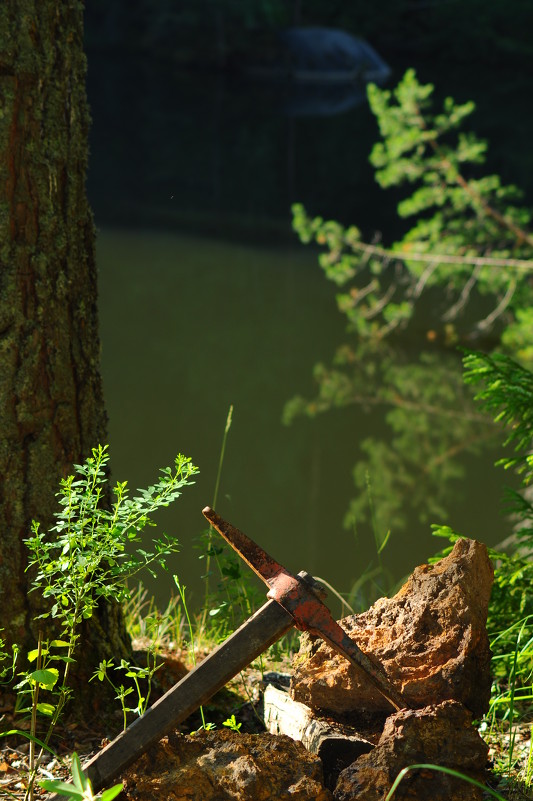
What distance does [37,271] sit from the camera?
81.0 inches

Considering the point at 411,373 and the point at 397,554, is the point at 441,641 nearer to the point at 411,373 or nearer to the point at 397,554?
the point at 397,554

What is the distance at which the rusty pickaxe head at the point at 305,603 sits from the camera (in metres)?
1.65

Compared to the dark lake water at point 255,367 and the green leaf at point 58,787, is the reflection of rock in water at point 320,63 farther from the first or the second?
the green leaf at point 58,787

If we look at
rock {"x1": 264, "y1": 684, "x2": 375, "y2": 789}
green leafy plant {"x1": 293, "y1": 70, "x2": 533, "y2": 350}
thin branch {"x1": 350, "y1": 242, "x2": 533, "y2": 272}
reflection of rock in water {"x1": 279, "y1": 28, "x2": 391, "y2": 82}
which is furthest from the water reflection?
reflection of rock in water {"x1": 279, "y1": 28, "x2": 391, "y2": 82}

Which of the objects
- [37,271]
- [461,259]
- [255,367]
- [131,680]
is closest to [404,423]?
[461,259]

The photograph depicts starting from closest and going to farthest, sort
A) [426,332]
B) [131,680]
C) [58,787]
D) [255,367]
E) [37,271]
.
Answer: [58,787], [37,271], [131,680], [255,367], [426,332]

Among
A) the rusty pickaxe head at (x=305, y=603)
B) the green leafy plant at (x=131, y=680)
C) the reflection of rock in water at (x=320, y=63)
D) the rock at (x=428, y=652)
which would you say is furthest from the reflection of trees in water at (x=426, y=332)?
the reflection of rock in water at (x=320, y=63)

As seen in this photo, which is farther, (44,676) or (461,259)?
(461,259)

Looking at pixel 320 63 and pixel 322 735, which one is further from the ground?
pixel 320 63

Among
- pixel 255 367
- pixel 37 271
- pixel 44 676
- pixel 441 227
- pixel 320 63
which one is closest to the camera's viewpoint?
pixel 44 676

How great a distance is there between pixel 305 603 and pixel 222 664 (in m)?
0.17

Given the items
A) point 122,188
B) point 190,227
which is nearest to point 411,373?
point 190,227

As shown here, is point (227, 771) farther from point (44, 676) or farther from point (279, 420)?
point (279, 420)

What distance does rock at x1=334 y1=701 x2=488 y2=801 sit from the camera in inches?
63.1
